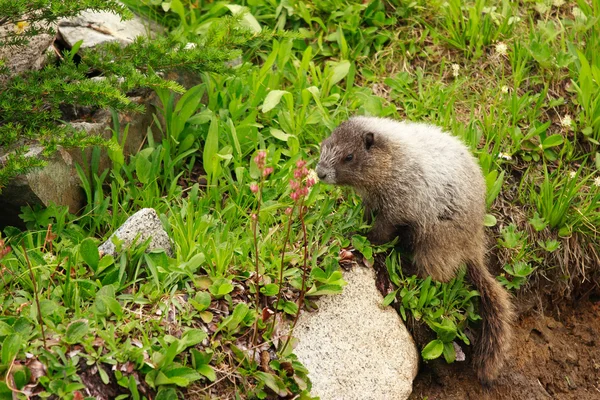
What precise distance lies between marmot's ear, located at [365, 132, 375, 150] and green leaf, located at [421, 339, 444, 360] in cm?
131

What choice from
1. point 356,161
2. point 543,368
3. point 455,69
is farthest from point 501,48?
point 543,368

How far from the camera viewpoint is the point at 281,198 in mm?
4938

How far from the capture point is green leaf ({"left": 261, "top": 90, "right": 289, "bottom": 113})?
17.8 feet

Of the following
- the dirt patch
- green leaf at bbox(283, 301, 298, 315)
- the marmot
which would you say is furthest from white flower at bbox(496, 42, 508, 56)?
green leaf at bbox(283, 301, 298, 315)

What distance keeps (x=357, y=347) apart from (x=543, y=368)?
1668mm

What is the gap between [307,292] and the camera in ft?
14.3

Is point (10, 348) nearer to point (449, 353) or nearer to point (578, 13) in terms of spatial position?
point (449, 353)

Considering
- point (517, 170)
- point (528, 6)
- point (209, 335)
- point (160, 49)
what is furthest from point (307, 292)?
point (528, 6)

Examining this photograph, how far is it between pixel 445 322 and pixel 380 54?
246 centimetres

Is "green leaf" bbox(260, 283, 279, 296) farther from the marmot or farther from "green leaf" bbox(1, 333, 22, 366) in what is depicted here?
"green leaf" bbox(1, 333, 22, 366)

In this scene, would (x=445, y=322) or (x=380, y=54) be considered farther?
(x=380, y=54)

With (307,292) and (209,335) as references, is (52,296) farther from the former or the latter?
(307,292)

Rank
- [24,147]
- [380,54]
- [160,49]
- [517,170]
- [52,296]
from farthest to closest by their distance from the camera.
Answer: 1. [380,54]
2. [517,170]
3. [160,49]
4. [24,147]
5. [52,296]

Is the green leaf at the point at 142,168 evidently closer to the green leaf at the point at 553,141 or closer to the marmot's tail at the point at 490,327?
the marmot's tail at the point at 490,327
